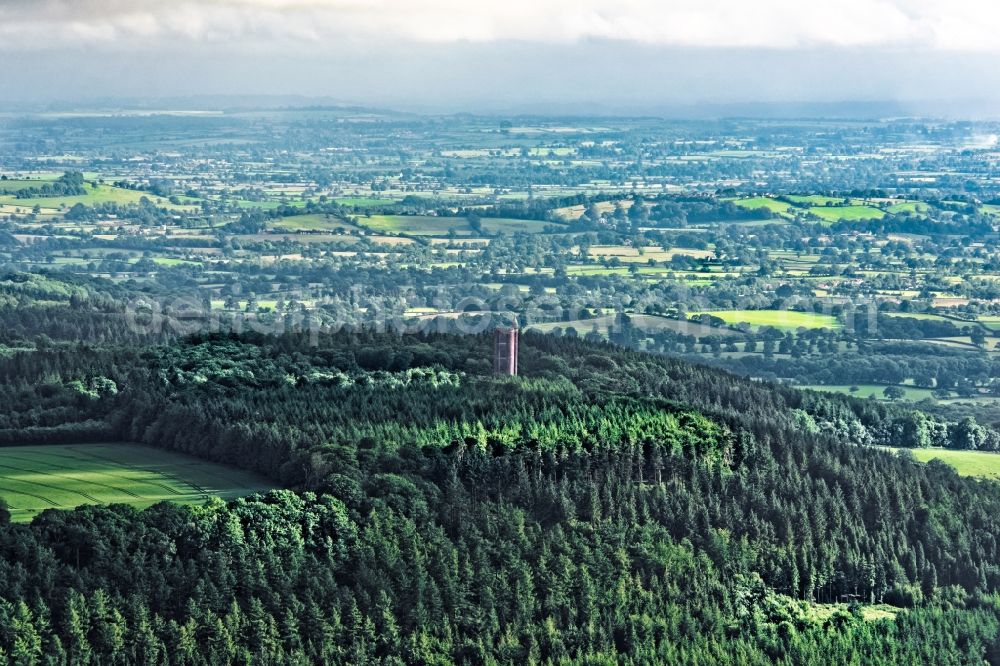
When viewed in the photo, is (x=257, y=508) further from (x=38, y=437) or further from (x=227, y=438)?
(x=38, y=437)

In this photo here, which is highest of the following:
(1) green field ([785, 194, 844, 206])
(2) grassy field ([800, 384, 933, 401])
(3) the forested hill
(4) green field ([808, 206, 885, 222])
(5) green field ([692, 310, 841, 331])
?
(3) the forested hill

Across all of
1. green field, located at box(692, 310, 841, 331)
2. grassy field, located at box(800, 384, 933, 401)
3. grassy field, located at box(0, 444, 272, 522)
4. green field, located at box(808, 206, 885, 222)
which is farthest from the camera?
green field, located at box(808, 206, 885, 222)

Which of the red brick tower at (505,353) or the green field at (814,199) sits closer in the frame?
the red brick tower at (505,353)

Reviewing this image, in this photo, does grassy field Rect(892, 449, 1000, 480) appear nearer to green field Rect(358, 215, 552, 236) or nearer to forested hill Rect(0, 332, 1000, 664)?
forested hill Rect(0, 332, 1000, 664)

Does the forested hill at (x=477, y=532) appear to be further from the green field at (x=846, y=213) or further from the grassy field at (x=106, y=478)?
the green field at (x=846, y=213)

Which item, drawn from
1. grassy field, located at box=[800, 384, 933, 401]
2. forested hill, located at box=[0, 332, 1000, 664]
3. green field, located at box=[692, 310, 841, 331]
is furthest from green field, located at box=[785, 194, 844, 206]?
forested hill, located at box=[0, 332, 1000, 664]

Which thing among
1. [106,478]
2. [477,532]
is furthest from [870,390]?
[106,478]

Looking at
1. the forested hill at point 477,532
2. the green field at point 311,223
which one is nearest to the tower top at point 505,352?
the forested hill at point 477,532

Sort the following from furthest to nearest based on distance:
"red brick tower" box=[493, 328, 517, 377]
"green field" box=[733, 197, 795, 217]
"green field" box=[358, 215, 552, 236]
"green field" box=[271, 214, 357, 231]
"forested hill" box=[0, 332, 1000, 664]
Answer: "green field" box=[733, 197, 795, 217] < "green field" box=[358, 215, 552, 236] < "green field" box=[271, 214, 357, 231] < "red brick tower" box=[493, 328, 517, 377] < "forested hill" box=[0, 332, 1000, 664]
